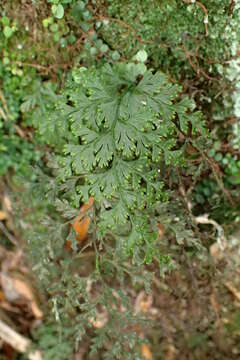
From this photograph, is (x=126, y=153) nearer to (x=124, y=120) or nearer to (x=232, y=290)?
(x=124, y=120)

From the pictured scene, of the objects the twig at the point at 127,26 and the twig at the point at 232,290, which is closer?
the twig at the point at 127,26

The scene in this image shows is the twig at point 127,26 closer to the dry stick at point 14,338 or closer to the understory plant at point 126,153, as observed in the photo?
the understory plant at point 126,153

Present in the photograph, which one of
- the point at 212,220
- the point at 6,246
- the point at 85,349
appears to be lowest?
the point at 85,349

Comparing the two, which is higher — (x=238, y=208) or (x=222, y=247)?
(x=238, y=208)

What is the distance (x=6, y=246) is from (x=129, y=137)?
7.19 feet

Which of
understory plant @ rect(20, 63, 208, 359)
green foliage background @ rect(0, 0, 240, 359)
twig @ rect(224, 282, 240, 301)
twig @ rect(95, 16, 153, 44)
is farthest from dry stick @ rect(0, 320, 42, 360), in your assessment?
twig @ rect(95, 16, 153, 44)

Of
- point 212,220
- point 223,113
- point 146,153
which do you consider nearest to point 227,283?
point 212,220

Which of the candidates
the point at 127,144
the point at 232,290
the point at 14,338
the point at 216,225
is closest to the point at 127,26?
the point at 127,144

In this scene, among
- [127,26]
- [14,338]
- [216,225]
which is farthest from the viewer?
[14,338]

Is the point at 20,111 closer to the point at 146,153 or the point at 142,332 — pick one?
the point at 146,153

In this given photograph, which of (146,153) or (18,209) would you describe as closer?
(146,153)

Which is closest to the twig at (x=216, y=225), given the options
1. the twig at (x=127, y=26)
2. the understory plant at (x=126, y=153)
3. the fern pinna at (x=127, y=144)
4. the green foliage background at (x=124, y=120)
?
the green foliage background at (x=124, y=120)

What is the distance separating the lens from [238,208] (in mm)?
2600

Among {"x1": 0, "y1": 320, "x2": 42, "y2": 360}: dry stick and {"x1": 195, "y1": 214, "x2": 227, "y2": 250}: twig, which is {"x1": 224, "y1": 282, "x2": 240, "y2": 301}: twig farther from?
{"x1": 0, "y1": 320, "x2": 42, "y2": 360}: dry stick
